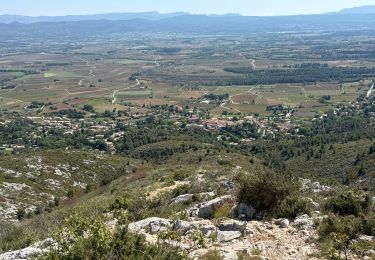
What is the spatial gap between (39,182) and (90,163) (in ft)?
36.1

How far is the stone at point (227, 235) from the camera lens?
43.3ft

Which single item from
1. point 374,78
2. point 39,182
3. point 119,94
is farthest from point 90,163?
point 374,78

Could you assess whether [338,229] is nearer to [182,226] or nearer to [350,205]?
[350,205]

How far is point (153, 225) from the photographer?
14.5 meters

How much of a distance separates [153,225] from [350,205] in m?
6.63

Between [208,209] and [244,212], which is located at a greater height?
[244,212]

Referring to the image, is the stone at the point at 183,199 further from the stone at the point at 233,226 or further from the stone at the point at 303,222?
the stone at the point at 303,222

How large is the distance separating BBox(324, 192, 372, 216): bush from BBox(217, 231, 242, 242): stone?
12.6 feet

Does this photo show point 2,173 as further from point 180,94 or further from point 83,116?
point 180,94

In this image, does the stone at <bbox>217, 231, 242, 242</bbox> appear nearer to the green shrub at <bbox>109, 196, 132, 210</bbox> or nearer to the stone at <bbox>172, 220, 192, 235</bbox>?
the stone at <bbox>172, 220, 192, 235</bbox>

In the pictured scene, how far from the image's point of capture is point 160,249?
1116cm

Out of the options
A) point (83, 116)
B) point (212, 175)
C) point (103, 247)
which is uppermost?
point (103, 247)

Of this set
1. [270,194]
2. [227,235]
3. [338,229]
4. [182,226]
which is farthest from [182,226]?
[338,229]

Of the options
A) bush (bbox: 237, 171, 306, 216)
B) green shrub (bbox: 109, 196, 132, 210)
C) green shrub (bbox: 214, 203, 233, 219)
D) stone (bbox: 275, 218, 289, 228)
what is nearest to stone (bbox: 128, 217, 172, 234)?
green shrub (bbox: 214, 203, 233, 219)
